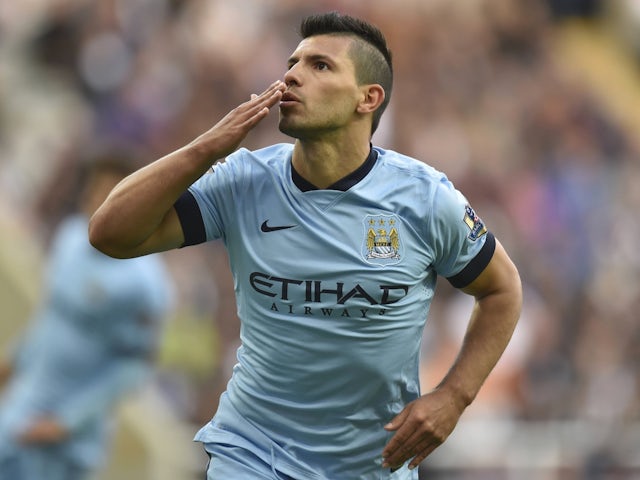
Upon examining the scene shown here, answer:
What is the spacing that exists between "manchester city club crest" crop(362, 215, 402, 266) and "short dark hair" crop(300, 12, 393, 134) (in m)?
0.52

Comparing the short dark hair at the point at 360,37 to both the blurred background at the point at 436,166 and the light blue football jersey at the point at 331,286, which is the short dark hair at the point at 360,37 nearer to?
the light blue football jersey at the point at 331,286

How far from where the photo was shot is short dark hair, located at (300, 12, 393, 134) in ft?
19.3

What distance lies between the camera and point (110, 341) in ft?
32.0

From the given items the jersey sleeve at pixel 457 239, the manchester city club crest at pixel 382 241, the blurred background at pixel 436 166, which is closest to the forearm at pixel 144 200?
the manchester city club crest at pixel 382 241

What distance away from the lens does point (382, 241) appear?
18.9 ft

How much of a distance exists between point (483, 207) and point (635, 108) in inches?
187

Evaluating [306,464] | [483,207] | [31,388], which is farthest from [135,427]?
[306,464]

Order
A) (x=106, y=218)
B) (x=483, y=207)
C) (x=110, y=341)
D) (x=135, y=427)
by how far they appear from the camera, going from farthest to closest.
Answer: (x=483, y=207), (x=135, y=427), (x=110, y=341), (x=106, y=218)

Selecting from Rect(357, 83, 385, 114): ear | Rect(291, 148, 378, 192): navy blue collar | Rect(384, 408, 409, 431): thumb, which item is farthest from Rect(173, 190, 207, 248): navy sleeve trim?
Rect(384, 408, 409, 431): thumb

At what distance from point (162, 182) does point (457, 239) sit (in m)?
1.15

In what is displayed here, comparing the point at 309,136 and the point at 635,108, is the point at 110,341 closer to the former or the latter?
the point at 309,136

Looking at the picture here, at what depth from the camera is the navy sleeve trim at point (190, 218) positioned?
571 centimetres

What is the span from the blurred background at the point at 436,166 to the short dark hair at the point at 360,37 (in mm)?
5736

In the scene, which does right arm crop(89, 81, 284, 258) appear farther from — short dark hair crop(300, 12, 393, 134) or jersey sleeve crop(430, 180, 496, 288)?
jersey sleeve crop(430, 180, 496, 288)
